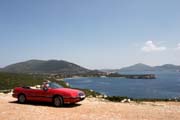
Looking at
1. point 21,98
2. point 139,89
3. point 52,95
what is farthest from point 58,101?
point 139,89

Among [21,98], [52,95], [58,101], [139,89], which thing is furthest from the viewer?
[139,89]

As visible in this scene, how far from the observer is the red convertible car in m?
16.2

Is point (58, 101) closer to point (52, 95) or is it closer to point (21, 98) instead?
point (52, 95)

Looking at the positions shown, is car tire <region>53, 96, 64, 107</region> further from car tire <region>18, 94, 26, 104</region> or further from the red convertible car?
car tire <region>18, 94, 26, 104</region>

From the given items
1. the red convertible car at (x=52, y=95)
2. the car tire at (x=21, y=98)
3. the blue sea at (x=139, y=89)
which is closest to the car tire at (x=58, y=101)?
the red convertible car at (x=52, y=95)

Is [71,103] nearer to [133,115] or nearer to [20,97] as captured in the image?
[20,97]

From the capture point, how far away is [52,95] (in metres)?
16.7

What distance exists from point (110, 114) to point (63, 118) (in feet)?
7.79

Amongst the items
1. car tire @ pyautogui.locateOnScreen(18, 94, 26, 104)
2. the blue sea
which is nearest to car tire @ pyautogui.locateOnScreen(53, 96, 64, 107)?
car tire @ pyautogui.locateOnScreen(18, 94, 26, 104)

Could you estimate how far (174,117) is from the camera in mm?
12469

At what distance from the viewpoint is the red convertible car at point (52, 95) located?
16234mm

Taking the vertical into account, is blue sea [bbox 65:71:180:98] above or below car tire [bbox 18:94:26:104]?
below

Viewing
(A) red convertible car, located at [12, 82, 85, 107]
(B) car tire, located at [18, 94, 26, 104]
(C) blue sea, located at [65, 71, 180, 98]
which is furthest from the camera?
(C) blue sea, located at [65, 71, 180, 98]

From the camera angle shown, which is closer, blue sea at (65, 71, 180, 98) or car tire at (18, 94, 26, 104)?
car tire at (18, 94, 26, 104)
